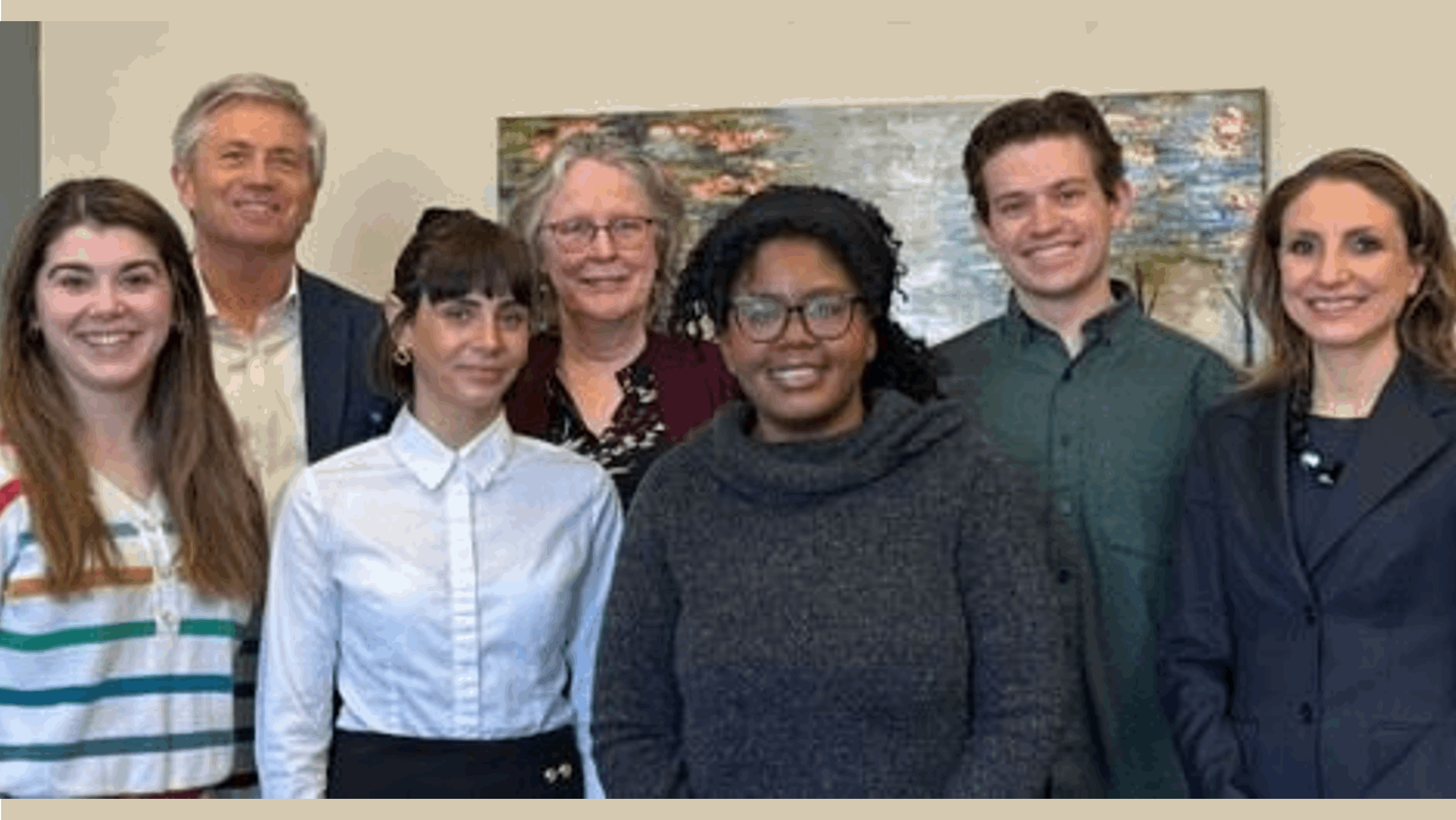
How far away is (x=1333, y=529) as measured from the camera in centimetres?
211

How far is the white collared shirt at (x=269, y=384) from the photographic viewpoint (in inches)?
108

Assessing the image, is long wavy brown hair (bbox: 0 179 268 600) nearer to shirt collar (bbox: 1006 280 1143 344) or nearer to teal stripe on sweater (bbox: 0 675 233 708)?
teal stripe on sweater (bbox: 0 675 233 708)

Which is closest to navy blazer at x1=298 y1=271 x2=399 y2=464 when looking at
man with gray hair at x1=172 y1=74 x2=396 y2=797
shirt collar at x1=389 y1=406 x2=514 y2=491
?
man with gray hair at x1=172 y1=74 x2=396 y2=797

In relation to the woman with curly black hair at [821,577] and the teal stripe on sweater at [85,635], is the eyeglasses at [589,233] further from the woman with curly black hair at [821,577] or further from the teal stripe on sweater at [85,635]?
the teal stripe on sweater at [85,635]

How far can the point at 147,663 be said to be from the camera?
2117 millimetres

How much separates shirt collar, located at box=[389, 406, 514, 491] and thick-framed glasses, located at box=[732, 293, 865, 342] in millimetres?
521

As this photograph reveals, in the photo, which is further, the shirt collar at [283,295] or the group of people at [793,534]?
the shirt collar at [283,295]

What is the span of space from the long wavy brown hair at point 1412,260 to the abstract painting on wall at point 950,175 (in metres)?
1.13

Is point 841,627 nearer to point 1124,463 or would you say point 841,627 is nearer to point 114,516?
point 1124,463

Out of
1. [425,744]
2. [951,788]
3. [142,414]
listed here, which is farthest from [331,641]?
[951,788]

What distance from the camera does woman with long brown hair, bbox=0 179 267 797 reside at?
206 centimetres

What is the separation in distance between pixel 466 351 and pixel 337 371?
0.62 meters

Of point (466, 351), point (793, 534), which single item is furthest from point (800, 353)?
point (466, 351)

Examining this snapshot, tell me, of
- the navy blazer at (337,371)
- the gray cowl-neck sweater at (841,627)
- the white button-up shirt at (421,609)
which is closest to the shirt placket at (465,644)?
the white button-up shirt at (421,609)
